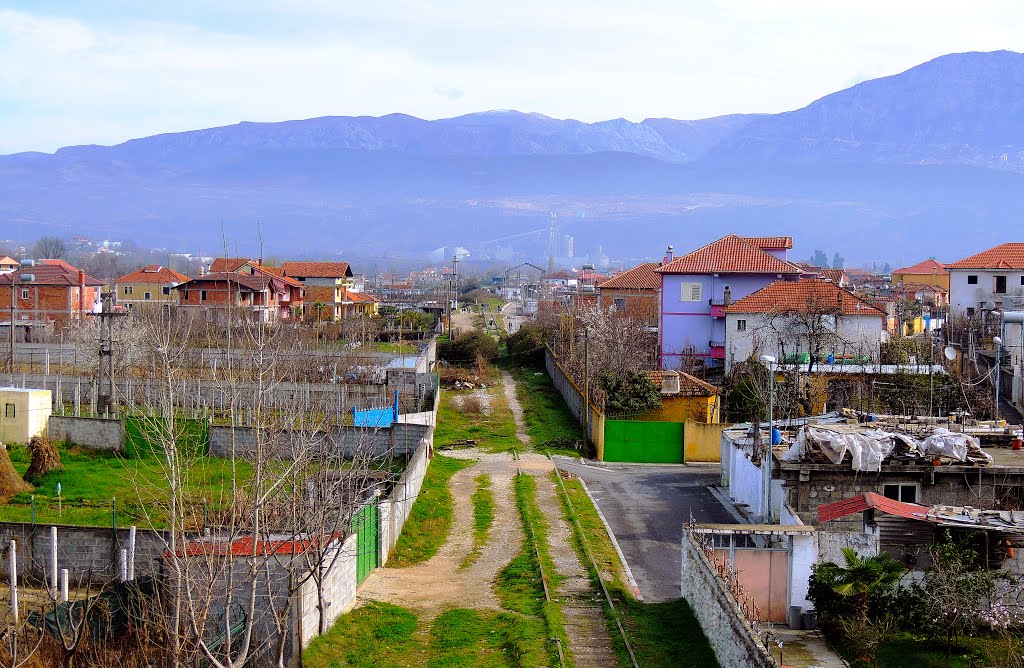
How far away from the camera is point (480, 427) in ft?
116

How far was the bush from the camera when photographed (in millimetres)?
53156

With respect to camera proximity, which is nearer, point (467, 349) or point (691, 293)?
point (691, 293)

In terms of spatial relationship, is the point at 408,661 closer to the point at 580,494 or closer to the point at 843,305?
the point at 580,494

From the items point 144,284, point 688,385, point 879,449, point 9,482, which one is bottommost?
point 9,482

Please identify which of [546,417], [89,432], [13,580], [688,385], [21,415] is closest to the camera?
[13,580]

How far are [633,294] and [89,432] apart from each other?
37437 millimetres

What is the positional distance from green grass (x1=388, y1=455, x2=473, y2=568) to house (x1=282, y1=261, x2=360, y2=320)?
152 feet

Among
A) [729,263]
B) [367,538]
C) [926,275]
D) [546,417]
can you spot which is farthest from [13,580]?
[926,275]

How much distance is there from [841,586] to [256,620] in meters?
7.67

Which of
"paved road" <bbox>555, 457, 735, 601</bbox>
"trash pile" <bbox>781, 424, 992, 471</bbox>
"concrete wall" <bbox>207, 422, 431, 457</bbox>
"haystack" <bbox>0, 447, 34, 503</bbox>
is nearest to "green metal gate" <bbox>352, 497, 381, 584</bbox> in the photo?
"paved road" <bbox>555, 457, 735, 601</bbox>

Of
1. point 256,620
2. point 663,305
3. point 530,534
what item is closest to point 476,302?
point 663,305

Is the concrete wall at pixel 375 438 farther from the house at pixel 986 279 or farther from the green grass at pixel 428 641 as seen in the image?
the house at pixel 986 279

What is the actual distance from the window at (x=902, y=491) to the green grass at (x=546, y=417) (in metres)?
12.0

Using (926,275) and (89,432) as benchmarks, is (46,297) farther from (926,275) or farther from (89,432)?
(926,275)
